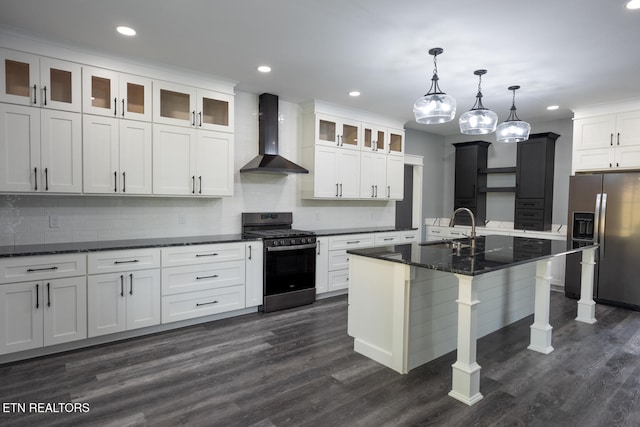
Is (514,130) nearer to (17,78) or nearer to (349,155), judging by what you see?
(349,155)

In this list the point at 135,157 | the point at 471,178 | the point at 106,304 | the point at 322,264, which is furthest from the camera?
the point at 471,178

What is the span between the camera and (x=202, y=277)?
371 cm

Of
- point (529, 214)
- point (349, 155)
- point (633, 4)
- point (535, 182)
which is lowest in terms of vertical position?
point (529, 214)

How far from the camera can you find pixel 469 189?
6520mm

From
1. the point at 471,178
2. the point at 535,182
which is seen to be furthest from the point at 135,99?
the point at 535,182

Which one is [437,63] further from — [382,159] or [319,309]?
[319,309]

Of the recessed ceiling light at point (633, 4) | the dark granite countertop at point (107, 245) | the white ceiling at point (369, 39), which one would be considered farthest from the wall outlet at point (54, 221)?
the recessed ceiling light at point (633, 4)

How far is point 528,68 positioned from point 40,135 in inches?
174

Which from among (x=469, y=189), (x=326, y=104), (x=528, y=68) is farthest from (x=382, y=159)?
(x=528, y=68)

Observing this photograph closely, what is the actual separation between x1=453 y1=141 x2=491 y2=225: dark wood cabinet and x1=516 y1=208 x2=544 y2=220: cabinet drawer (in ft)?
2.45

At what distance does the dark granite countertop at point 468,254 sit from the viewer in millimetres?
2416

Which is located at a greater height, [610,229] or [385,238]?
[610,229]

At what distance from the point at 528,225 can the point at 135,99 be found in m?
5.70

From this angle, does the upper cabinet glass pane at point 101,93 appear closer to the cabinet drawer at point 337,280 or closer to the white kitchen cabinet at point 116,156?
the white kitchen cabinet at point 116,156
